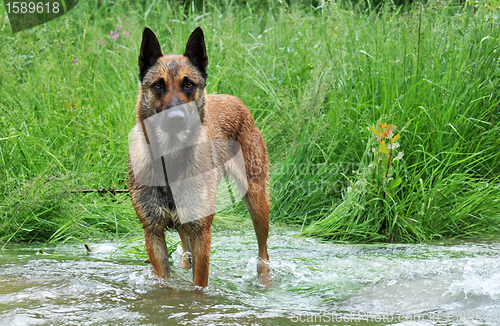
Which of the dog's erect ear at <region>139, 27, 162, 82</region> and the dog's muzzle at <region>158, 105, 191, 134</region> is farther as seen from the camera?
the dog's erect ear at <region>139, 27, 162, 82</region>

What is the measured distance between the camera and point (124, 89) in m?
6.38

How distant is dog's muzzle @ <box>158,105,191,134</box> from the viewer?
313 centimetres

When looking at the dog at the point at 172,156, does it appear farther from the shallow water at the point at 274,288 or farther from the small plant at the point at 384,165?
the small plant at the point at 384,165

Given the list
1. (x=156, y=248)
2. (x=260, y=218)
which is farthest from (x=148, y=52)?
(x=260, y=218)

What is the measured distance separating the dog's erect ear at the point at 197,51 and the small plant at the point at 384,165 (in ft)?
5.32

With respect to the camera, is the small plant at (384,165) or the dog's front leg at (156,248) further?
the small plant at (384,165)

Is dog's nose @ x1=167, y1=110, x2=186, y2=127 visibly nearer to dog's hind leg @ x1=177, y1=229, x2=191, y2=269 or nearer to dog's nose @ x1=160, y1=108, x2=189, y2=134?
dog's nose @ x1=160, y1=108, x2=189, y2=134

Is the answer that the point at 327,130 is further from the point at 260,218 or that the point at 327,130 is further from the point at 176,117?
the point at 176,117

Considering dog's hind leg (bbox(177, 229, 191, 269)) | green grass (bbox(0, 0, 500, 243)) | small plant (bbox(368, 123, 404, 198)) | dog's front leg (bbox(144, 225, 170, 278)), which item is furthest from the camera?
green grass (bbox(0, 0, 500, 243))

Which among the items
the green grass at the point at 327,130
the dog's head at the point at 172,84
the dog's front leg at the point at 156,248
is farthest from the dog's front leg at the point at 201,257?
the green grass at the point at 327,130

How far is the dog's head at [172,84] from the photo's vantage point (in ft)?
10.5

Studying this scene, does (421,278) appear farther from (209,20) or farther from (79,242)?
(209,20)

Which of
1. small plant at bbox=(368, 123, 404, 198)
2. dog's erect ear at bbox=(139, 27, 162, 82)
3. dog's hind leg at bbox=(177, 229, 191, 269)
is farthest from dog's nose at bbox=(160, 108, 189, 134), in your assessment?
small plant at bbox=(368, 123, 404, 198)

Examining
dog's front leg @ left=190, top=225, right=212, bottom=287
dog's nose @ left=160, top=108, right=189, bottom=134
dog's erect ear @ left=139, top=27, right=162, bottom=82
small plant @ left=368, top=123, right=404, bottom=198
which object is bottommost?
dog's front leg @ left=190, top=225, right=212, bottom=287
